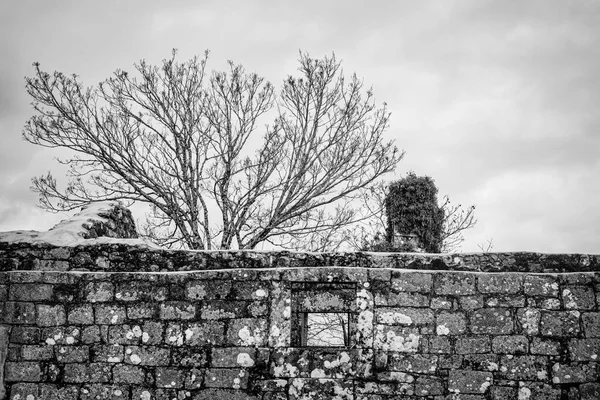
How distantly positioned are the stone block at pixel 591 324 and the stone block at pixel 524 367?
0.48 m

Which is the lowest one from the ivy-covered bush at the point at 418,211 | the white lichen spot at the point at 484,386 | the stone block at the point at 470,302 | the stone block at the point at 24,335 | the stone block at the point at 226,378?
the white lichen spot at the point at 484,386

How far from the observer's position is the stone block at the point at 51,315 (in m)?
5.46

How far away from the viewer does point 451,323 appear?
208 inches

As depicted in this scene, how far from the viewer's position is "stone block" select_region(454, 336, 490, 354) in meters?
5.23

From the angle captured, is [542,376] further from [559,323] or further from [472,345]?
[472,345]

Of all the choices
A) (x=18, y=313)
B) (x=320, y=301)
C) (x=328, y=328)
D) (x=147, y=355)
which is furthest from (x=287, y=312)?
(x=328, y=328)

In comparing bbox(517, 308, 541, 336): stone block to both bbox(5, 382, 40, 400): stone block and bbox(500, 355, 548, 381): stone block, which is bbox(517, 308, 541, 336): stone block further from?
bbox(5, 382, 40, 400): stone block

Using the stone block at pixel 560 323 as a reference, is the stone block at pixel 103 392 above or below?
below

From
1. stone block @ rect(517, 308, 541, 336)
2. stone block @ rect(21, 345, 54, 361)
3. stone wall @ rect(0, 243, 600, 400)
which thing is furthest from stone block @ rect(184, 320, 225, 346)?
stone block @ rect(517, 308, 541, 336)

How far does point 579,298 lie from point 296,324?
8.77ft

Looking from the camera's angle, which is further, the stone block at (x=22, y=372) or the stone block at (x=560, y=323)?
the stone block at (x=22, y=372)

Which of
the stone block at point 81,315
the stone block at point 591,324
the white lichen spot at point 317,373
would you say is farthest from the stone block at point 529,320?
the stone block at point 81,315

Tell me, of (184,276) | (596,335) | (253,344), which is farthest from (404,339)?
(184,276)

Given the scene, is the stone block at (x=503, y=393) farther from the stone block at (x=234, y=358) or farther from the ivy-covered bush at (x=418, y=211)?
the ivy-covered bush at (x=418, y=211)
